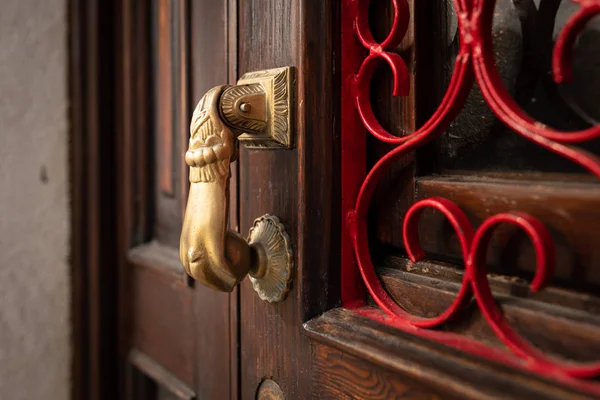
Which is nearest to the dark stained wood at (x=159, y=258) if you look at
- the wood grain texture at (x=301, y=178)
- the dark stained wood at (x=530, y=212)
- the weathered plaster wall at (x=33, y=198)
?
the weathered plaster wall at (x=33, y=198)

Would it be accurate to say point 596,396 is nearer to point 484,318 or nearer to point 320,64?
point 484,318

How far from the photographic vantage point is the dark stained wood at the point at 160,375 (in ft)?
1.99

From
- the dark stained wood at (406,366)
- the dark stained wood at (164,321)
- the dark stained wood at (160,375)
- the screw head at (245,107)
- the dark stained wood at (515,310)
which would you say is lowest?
the dark stained wood at (160,375)

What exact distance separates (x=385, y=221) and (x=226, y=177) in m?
0.12

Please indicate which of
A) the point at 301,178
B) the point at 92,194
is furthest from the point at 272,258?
the point at 92,194

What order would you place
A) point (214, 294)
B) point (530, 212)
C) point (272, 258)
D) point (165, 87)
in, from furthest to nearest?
point (165, 87) → point (214, 294) → point (272, 258) → point (530, 212)

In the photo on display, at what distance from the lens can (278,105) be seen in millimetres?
373

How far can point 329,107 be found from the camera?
1.19 feet

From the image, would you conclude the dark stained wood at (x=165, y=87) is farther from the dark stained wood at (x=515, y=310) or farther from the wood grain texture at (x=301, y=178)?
the dark stained wood at (x=515, y=310)

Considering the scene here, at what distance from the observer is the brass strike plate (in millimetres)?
370

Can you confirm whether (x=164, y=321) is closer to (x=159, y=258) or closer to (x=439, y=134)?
(x=159, y=258)

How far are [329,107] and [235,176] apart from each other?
13 centimetres

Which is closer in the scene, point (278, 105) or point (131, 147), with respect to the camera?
point (278, 105)

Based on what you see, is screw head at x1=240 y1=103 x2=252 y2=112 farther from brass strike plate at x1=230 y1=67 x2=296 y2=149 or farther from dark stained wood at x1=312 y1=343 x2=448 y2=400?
dark stained wood at x1=312 y1=343 x2=448 y2=400
